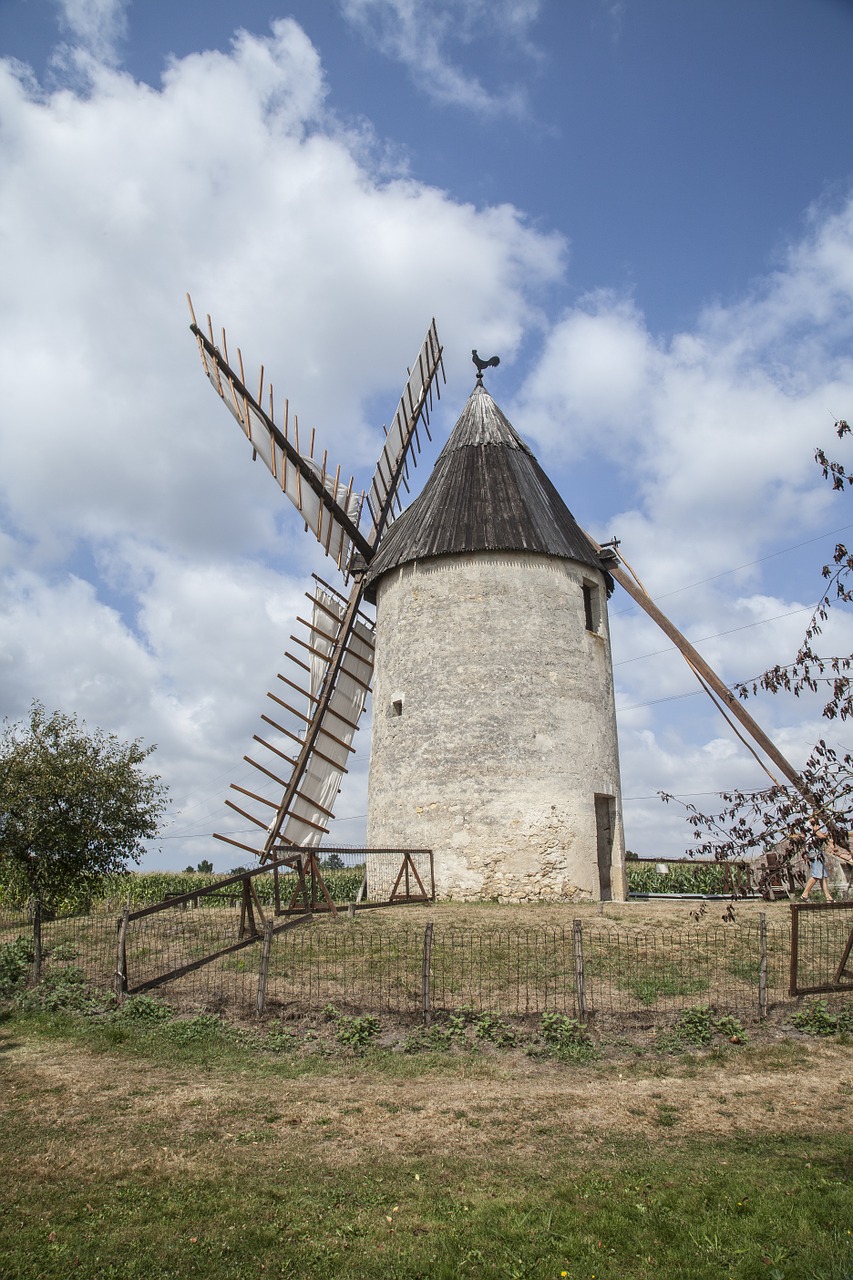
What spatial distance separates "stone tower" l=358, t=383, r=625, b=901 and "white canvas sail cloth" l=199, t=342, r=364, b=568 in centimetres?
369

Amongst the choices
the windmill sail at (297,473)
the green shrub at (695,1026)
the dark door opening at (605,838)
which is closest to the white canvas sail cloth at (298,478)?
the windmill sail at (297,473)

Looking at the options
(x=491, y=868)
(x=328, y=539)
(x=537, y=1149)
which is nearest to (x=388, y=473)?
(x=328, y=539)

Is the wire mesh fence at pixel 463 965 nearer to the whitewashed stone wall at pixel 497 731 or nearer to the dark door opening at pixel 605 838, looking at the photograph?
the whitewashed stone wall at pixel 497 731

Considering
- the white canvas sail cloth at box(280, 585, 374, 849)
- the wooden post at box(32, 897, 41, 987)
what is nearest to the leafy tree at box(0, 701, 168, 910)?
the wooden post at box(32, 897, 41, 987)

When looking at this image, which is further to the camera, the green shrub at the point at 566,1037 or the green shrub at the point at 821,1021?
the green shrub at the point at 821,1021

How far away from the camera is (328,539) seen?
2169cm

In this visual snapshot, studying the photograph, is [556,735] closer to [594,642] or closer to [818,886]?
[594,642]

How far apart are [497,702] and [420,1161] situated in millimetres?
10448

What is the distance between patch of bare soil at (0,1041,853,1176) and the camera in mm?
6258

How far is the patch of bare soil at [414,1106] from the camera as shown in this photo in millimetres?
6258

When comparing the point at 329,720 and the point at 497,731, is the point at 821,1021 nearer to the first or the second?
the point at 497,731

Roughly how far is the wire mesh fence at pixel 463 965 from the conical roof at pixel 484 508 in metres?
7.31

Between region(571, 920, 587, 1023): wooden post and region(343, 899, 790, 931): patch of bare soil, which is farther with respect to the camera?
region(343, 899, 790, 931): patch of bare soil

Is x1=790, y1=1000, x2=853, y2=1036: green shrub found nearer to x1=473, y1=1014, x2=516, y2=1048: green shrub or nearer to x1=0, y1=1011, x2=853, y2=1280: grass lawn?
x1=0, y1=1011, x2=853, y2=1280: grass lawn
